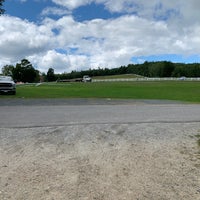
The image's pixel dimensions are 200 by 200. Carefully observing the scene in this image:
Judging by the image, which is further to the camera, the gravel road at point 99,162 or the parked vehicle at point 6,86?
the parked vehicle at point 6,86

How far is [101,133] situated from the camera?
7.85 metres

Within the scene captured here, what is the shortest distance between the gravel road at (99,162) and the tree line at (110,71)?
10368 centimetres

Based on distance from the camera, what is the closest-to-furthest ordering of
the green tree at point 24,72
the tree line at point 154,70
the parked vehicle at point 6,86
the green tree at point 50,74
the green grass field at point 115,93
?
the green grass field at point 115,93, the parked vehicle at point 6,86, the green tree at point 24,72, the green tree at point 50,74, the tree line at point 154,70

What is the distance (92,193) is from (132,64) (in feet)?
605

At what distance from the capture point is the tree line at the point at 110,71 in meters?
112

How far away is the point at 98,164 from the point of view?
5.48m

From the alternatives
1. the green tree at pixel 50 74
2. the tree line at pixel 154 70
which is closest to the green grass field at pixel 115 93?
the green tree at pixel 50 74

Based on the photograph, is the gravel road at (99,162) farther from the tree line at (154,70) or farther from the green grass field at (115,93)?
the tree line at (154,70)

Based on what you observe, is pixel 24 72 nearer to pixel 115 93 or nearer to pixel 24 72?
pixel 24 72

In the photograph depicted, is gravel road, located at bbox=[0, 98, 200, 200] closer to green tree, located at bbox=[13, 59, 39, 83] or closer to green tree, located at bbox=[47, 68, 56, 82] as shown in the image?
green tree, located at bbox=[13, 59, 39, 83]

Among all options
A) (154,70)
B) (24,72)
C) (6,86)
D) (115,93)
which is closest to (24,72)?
(24,72)

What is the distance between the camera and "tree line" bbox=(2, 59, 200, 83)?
11162 cm

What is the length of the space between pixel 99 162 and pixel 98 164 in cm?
11

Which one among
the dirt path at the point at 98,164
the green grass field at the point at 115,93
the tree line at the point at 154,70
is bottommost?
the green grass field at the point at 115,93
